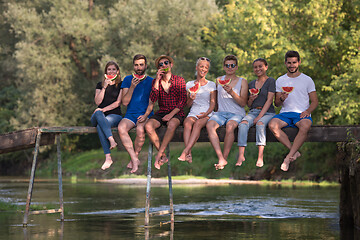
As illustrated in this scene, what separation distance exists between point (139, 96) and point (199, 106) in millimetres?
1452

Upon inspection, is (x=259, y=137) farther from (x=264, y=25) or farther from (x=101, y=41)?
(x=101, y=41)

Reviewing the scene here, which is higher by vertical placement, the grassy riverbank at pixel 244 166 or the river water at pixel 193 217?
the grassy riverbank at pixel 244 166

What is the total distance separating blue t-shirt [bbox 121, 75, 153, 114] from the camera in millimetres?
14938

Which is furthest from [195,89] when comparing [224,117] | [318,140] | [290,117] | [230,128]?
[318,140]

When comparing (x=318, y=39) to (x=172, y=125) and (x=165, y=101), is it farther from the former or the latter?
(x=172, y=125)

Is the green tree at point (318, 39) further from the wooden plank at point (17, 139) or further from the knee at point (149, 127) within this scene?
the wooden plank at point (17, 139)

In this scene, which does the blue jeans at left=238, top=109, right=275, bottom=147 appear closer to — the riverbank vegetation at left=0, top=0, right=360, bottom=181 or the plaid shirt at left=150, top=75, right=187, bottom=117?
the plaid shirt at left=150, top=75, right=187, bottom=117

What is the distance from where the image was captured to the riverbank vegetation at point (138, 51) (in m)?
33.3

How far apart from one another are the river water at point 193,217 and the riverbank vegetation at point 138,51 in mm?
7905

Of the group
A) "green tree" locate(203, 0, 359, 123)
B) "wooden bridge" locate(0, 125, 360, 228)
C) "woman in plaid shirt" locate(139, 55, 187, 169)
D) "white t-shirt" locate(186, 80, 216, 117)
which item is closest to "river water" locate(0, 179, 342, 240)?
"wooden bridge" locate(0, 125, 360, 228)

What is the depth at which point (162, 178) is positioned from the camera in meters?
46.3

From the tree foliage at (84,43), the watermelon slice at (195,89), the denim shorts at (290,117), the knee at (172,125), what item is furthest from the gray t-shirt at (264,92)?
the tree foliage at (84,43)

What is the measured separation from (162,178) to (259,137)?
32945 mm

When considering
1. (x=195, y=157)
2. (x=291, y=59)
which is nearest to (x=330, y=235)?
(x=291, y=59)
